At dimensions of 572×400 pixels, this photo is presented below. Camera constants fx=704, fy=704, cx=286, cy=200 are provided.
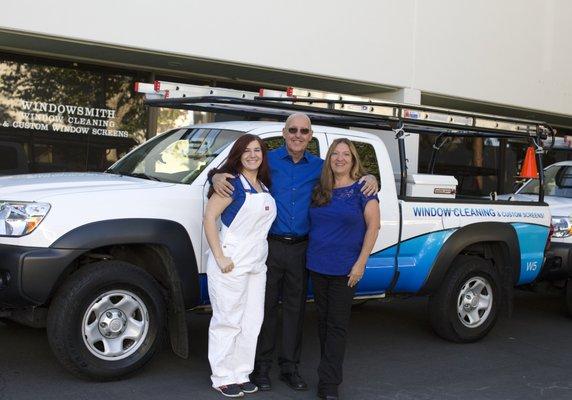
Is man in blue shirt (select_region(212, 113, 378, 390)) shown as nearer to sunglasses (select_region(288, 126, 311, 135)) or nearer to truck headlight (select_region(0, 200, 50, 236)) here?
sunglasses (select_region(288, 126, 311, 135))

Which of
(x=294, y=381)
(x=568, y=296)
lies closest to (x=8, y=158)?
(x=294, y=381)

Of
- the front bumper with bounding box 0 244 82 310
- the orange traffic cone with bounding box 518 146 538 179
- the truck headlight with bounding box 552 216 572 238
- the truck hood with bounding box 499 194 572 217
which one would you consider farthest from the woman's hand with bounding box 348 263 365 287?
the truck headlight with bounding box 552 216 572 238

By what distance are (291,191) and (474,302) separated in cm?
261

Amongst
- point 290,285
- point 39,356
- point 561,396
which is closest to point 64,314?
point 39,356

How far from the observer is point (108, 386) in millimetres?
4688

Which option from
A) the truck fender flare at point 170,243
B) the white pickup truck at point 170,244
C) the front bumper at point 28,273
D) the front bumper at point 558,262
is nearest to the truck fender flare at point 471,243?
the white pickup truck at point 170,244

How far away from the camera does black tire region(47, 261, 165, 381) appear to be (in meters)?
4.49

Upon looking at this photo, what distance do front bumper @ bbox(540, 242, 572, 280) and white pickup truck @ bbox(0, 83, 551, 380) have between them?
82 cm

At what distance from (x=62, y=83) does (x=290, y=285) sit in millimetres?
8174

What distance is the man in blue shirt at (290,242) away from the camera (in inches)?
186

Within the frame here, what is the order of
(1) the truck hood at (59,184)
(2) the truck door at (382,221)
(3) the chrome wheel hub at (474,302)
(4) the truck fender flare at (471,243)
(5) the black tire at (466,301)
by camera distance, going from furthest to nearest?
(3) the chrome wheel hub at (474,302)
(5) the black tire at (466,301)
(4) the truck fender flare at (471,243)
(2) the truck door at (382,221)
(1) the truck hood at (59,184)

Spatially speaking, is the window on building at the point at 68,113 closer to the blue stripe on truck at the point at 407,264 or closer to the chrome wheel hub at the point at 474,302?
the blue stripe on truck at the point at 407,264

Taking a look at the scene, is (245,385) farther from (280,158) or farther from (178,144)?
(178,144)

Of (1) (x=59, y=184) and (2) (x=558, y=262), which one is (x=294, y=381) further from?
(2) (x=558, y=262)
